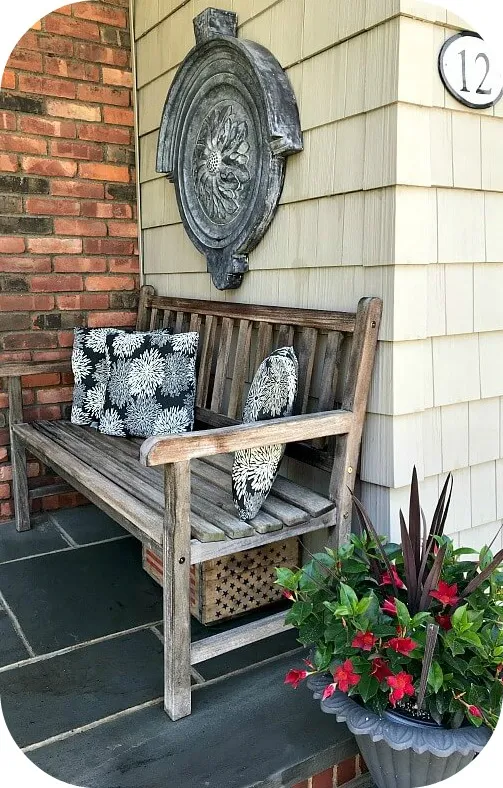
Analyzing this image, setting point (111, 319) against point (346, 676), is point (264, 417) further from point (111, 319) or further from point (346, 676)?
point (111, 319)

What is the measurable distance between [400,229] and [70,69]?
6.11 ft

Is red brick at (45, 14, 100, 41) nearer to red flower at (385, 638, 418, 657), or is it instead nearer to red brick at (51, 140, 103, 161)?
red brick at (51, 140, 103, 161)

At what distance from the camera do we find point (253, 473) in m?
1.63

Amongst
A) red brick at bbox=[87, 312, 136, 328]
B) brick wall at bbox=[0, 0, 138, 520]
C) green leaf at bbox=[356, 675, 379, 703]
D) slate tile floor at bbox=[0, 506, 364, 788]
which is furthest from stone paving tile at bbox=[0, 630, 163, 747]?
red brick at bbox=[87, 312, 136, 328]

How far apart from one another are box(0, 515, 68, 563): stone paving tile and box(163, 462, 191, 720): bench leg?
1.18 m

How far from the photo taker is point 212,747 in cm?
142

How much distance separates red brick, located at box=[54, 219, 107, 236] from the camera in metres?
2.78

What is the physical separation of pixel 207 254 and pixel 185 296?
356 millimetres

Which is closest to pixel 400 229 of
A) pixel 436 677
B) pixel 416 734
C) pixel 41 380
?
pixel 436 677

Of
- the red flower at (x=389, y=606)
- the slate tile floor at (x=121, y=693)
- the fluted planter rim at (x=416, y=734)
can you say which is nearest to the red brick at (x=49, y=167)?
the slate tile floor at (x=121, y=693)

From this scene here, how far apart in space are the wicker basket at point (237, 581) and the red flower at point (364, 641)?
2.38ft

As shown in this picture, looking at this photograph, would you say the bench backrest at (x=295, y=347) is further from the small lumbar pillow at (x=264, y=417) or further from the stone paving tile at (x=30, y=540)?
the stone paving tile at (x=30, y=540)

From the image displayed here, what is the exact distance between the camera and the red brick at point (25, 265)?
2664 mm

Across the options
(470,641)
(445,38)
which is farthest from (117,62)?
(470,641)
